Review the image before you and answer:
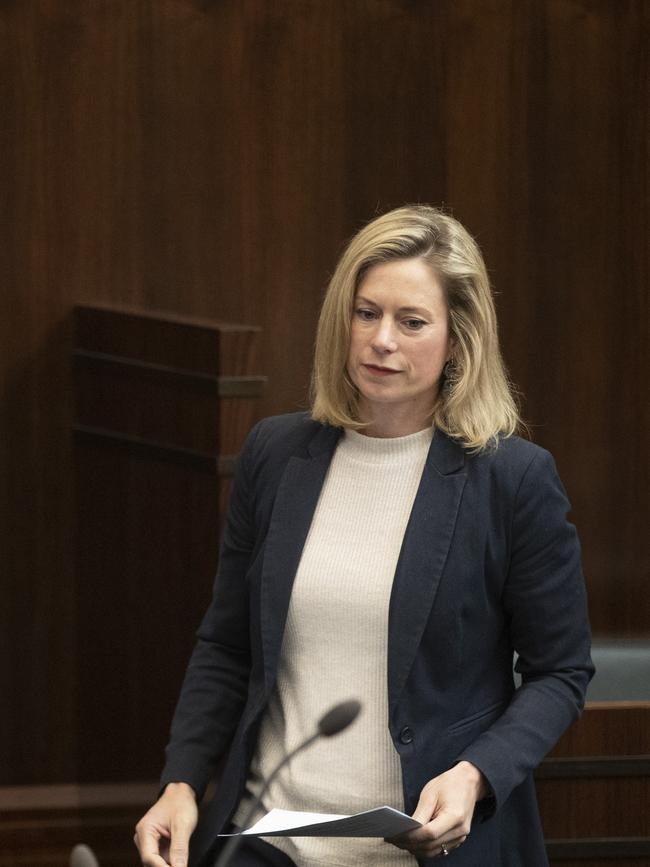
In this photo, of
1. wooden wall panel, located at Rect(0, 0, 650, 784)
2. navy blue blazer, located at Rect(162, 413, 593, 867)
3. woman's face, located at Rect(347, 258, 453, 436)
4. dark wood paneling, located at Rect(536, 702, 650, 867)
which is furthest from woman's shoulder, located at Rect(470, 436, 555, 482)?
wooden wall panel, located at Rect(0, 0, 650, 784)

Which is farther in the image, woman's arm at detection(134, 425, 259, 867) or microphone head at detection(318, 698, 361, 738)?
woman's arm at detection(134, 425, 259, 867)

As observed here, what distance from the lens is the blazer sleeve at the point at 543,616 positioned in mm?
1758

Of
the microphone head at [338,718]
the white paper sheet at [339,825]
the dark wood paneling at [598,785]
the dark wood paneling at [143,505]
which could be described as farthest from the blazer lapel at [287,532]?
the dark wood paneling at [598,785]

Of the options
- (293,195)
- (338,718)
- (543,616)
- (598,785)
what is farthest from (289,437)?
(293,195)

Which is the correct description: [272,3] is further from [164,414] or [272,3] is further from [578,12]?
[164,414]

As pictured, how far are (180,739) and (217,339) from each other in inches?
33.9

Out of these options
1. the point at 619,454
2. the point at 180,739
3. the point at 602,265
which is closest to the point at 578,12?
the point at 602,265

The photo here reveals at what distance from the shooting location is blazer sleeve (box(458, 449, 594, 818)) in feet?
5.77

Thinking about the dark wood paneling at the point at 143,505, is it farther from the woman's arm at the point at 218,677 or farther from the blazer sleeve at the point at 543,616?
the blazer sleeve at the point at 543,616

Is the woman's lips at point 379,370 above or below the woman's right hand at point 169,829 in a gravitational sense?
above

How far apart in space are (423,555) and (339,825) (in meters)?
0.35

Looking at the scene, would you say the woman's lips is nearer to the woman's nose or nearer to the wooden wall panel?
Answer: the woman's nose

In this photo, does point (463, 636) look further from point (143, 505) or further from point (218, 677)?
point (143, 505)

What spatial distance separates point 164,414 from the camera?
110 inches
